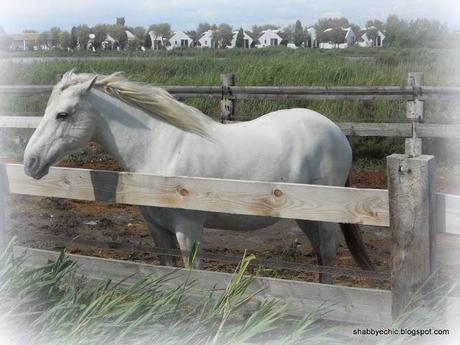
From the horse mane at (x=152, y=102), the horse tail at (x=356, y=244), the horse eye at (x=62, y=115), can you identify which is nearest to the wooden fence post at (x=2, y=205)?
the horse eye at (x=62, y=115)

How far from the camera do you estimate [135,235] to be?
704 cm

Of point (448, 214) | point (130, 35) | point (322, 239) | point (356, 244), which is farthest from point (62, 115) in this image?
point (130, 35)

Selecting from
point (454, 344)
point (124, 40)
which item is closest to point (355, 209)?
point (454, 344)

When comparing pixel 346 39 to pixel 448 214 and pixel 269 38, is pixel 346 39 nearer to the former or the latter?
pixel 269 38

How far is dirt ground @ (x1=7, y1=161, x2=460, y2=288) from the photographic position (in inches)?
238

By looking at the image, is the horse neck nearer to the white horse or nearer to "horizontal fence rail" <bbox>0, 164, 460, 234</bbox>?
the white horse

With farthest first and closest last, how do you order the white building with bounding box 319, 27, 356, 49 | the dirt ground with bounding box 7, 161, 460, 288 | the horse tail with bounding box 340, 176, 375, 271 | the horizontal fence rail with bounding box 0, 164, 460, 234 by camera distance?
the white building with bounding box 319, 27, 356, 49 < the dirt ground with bounding box 7, 161, 460, 288 < the horse tail with bounding box 340, 176, 375, 271 < the horizontal fence rail with bounding box 0, 164, 460, 234

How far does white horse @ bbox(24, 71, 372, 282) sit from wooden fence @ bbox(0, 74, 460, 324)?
380 millimetres

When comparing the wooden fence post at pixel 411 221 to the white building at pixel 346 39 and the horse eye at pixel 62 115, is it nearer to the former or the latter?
the horse eye at pixel 62 115

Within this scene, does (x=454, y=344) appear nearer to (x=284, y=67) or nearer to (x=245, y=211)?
(x=245, y=211)

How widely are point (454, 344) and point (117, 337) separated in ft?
4.77

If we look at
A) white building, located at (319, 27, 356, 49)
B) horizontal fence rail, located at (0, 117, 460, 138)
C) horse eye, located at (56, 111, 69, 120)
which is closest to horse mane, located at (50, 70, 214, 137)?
horse eye, located at (56, 111, 69, 120)

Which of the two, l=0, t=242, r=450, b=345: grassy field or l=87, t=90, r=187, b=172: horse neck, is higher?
l=87, t=90, r=187, b=172: horse neck

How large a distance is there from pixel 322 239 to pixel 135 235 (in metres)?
2.55
